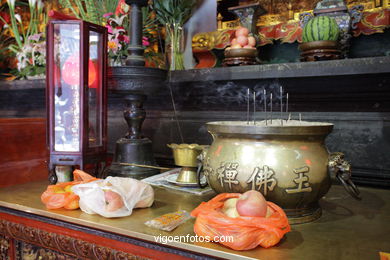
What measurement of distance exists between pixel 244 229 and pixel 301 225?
0.25m

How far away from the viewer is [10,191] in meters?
1.39

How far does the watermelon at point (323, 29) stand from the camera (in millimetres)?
1340

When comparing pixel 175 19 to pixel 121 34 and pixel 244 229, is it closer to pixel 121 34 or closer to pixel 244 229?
pixel 121 34

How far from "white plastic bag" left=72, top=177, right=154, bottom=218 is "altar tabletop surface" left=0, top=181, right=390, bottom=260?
22 mm

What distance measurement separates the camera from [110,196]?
3.49 feet

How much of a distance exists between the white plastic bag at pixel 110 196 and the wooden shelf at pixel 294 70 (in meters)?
0.68

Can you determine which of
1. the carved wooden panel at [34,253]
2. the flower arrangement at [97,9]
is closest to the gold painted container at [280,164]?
the carved wooden panel at [34,253]

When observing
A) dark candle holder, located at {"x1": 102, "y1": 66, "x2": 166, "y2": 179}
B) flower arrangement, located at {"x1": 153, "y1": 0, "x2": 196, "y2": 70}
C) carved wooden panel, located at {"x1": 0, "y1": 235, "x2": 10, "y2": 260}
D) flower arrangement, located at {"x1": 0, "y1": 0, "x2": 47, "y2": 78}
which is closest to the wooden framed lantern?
dark candle holder, located at {"x1": 102, "y1": 66, "x2": 166, "y2": 179}

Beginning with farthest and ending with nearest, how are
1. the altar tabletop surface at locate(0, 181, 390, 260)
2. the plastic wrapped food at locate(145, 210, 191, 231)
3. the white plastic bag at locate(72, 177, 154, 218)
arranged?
the white plastic bag at locate(72, 177, 154, 218) → the plastic wrapped food at locate(145, 210, 191, 231) → the altar tabletop surface at locate(0, 181, 390, 260)

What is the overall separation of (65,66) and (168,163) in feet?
2.82

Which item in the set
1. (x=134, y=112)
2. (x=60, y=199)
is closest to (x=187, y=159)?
(x=134, y=112)

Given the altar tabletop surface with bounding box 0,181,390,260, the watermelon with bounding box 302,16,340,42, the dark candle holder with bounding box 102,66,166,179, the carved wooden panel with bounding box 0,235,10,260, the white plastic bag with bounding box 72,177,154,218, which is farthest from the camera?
the dark candle holder with bounding box 102,66,166,179

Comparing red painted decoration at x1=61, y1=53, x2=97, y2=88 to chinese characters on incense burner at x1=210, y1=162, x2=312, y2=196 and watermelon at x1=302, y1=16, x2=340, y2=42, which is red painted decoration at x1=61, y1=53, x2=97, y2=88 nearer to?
chinese characters on incense burner at x1=210, y1=162, x2=312, y2=196

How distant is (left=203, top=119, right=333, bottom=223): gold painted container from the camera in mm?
959
